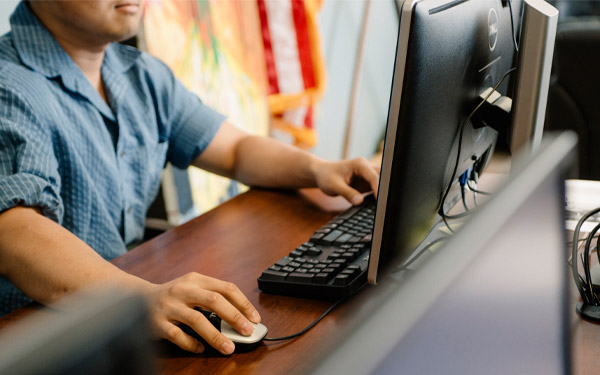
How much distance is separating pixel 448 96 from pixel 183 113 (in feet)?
2.80

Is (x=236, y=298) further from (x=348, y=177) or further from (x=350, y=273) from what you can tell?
(x=348, y=177)

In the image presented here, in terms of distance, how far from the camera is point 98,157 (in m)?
1.24

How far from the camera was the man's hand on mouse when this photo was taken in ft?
2.45

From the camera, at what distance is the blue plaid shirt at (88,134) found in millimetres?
1024

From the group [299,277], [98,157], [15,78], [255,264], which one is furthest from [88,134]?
[299,277]

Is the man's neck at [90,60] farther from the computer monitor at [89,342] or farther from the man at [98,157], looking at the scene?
the computer monitor at [89,342]

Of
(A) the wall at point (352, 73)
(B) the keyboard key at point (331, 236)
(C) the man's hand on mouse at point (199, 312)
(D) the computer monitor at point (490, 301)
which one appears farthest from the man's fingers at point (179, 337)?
(A) the wall at point (352, 73)

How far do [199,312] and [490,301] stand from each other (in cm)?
51

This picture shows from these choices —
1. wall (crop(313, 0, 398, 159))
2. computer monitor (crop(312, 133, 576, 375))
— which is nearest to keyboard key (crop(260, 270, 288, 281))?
computer monitor (crop(312, 133, 576, 375))

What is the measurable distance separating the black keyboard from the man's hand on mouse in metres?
0.11

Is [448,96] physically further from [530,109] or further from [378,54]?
[378,54]

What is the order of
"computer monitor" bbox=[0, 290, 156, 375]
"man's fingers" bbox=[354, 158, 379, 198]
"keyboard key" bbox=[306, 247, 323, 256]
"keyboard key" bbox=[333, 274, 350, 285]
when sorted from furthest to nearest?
1. "man's fingers" bbox=[354, 158, 379, 198]
2. "keyboard key" bbox=[306, 247, 323, 256]
3. "keyboard key" bbox=[333, 274, 350, 285]
4. "computer monitor" bbox=[0, 290, 156, 375]

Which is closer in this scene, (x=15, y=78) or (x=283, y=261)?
(x=283, y=261)

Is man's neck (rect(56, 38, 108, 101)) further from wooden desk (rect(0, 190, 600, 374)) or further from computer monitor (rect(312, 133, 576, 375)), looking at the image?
computer monitor (rect(312, 133, 576, 375))
